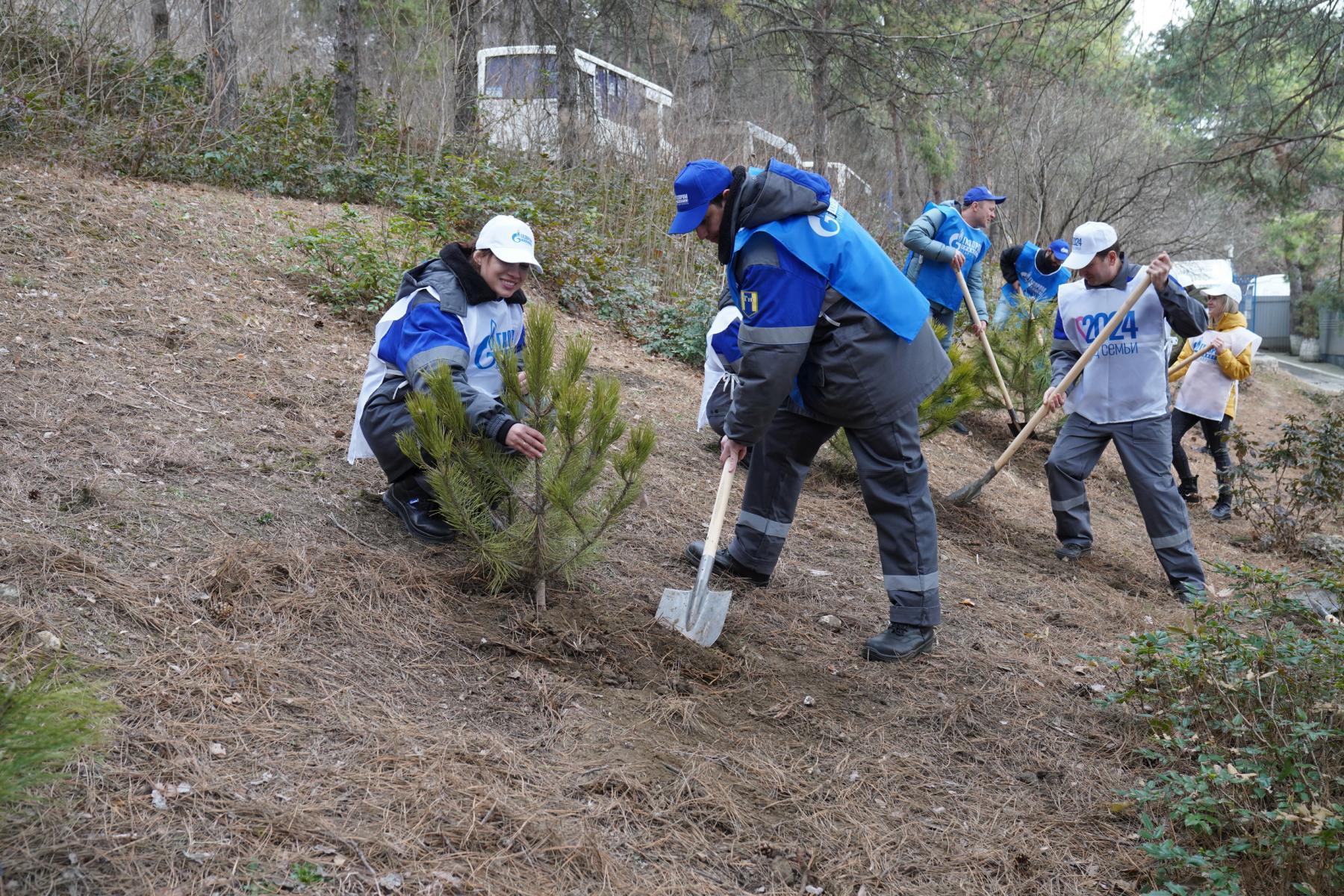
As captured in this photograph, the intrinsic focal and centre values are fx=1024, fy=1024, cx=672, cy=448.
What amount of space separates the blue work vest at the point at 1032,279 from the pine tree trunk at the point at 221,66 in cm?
717

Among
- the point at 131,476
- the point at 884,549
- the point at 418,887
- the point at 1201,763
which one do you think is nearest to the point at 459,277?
the point at 131,476

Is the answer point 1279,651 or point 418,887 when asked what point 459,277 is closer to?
point 418,887

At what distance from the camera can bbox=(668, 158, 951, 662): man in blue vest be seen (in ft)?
11.5

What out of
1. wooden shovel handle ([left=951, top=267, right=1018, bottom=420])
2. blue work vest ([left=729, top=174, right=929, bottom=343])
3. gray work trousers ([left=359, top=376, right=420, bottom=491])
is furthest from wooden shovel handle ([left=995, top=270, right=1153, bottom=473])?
gray work trousers ([left=359, top=376, right=420, bottom=491])

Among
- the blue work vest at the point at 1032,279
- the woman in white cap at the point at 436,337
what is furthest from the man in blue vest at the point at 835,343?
the blue work vest at the point at 1032,279

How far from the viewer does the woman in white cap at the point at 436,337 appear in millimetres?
3789

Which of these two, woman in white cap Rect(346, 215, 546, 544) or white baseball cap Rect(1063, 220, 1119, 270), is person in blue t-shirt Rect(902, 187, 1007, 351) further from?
woman in white cap Rect(346, 215, 546, 544)

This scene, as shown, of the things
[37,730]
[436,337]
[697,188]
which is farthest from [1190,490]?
[37,730]

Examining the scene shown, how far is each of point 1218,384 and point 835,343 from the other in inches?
214

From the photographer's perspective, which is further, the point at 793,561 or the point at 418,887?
the point at 793,561

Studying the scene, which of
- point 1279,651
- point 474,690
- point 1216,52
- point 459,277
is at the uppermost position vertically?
point 1216,52

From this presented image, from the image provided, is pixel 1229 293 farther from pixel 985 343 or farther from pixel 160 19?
pixel 160 19

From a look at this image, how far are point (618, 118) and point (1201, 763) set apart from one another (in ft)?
32.6

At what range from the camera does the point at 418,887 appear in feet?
7.53
